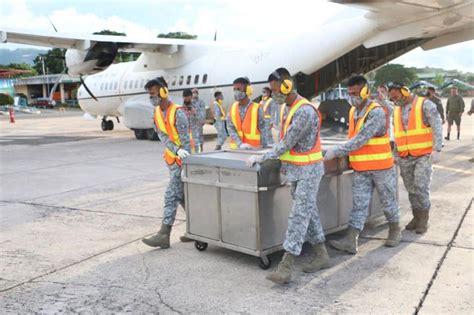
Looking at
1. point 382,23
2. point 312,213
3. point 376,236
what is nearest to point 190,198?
point 312,213

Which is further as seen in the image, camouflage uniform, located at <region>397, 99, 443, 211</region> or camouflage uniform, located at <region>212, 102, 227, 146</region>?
camouflage uniform, located at <region>212, 102, 227, 146</region>

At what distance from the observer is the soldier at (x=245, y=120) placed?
21.4ft

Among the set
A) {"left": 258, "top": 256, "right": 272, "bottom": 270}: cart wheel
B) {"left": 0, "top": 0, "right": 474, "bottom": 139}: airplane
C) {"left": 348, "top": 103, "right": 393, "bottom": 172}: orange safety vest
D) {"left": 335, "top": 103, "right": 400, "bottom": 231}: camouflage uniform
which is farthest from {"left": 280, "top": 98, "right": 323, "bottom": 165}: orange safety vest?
{"left": 0, "top": 0, "right": 474, "bottom": 139}: airplane

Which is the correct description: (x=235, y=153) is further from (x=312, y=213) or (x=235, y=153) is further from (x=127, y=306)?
(x=127, y=306)

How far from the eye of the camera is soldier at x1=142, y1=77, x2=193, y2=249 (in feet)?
17.3

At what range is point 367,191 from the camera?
4.90 metres

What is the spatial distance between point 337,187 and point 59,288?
2919 mm

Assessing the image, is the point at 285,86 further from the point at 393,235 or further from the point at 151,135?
the point at 151,135

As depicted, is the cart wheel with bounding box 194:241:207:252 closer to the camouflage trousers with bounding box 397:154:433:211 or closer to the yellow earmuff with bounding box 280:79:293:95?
the yellow earmuff with bounding box 280:79:293:95

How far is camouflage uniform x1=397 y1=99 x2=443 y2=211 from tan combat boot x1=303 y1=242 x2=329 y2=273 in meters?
1.63

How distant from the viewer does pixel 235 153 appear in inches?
205

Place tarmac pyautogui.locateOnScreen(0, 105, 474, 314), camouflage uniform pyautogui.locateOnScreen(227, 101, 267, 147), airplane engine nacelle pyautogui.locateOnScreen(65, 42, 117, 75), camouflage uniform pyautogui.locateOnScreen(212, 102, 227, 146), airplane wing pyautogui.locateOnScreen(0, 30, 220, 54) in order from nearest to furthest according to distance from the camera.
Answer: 1. tarmac pyautogui.locateOnScreen(0, 105, 474, 314)
2. camouflage uniform pyautogui.locateOnScreen(227, 101, 267, 147)
3. camouflage uniform pyautogui.locateOnScreen(212, 102, 227, 146)
4. airplane wing pyautogui.locateOnScreen(0, 30, 220, 54)
5. airplane engine nacelle pyautogui.locateOnScreen(65, 42, 117, 75)

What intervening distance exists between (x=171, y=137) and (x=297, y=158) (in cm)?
173

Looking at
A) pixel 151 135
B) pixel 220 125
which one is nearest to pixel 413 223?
pixel 220 125
